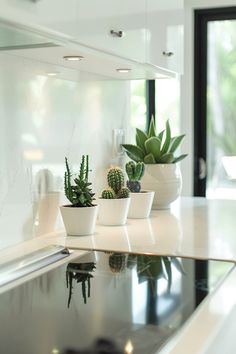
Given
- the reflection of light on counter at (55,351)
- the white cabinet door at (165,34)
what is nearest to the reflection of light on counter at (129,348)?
the reflection of light on counter at (55,351)

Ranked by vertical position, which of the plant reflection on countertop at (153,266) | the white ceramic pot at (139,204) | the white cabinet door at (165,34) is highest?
the white cabinet door at (165,34)

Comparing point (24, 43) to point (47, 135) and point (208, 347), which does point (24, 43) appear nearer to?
point (47, 135)

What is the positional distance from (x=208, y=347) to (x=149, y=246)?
2.63 ft

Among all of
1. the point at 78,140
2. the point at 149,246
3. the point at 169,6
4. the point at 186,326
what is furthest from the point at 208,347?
the point at 169,6

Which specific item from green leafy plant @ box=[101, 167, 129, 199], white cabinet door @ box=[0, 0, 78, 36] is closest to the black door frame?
green leafy plant @ box=[101, 167, 129, 199]

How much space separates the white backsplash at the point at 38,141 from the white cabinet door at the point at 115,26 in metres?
0.33

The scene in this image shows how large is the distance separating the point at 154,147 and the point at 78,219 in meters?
0.80

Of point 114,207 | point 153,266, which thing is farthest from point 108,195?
point 153,266

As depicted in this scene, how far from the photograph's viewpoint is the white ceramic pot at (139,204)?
224cm

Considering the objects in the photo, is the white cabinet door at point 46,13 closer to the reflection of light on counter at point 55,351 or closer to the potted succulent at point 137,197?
the reflection of light on counter at point 55,351

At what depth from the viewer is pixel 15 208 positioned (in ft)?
5.73

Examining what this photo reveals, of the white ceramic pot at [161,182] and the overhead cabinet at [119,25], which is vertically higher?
the overhead cabinet at [119,25]

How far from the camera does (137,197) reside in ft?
7.34

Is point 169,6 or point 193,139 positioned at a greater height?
point 169,6
